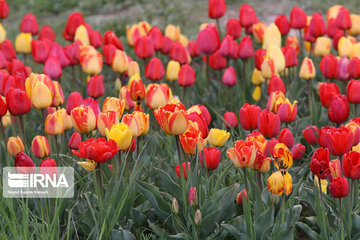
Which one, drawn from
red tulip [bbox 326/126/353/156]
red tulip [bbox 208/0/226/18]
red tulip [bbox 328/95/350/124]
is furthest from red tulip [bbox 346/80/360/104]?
red tulip [bbox 208/0/226/18]

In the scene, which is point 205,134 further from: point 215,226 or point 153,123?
point 153,123

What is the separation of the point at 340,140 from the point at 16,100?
5.32 feet

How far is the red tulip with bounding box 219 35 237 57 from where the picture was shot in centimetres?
447

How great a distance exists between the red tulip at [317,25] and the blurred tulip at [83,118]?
244 cm

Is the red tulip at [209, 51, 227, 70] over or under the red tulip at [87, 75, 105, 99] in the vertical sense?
under

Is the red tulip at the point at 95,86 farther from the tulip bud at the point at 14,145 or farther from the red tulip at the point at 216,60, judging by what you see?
the red tulip at the point at 216,60

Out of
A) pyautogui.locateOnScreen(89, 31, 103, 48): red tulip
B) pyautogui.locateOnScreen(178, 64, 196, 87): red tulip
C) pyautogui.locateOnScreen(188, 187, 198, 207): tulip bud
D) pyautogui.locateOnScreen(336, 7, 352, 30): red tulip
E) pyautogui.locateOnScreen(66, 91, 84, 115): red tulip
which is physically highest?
pyautogui.locateOnScreen(336, 7, 352, 30): red tulip

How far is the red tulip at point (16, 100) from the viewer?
3.02 metres

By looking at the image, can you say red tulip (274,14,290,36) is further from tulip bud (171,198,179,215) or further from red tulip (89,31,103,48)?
tulip bud (171,198,179,215)

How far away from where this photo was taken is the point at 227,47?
176 inches

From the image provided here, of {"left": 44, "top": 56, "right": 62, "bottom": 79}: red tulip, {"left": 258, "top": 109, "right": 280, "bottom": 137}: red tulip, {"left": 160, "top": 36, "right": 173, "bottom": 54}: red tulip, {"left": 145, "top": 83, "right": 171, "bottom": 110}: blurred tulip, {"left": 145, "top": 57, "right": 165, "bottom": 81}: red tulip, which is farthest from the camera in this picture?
{"left": 160, "top": 36, "right": 173, "bottom": 54}: red tulip

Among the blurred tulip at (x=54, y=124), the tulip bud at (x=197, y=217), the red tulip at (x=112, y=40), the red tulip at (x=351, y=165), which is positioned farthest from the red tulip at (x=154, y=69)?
the red tulip at (x=351, y=165)

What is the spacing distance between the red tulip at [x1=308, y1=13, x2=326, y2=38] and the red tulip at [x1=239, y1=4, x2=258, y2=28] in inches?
20.7

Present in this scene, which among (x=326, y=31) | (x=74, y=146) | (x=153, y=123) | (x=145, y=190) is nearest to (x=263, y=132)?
(x=145, y=190)
